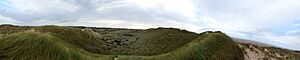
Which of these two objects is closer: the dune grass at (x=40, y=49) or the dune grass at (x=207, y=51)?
the dune grass at (x=40, y=49)

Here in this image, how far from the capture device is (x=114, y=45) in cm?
1808

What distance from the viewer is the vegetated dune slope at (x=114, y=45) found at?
1499cm

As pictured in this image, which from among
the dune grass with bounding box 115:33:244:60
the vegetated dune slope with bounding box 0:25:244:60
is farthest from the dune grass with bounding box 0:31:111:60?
the dune grass with bounding box 115:33:244:60

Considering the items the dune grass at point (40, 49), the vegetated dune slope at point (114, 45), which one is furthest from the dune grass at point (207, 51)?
the dune grass at point (40, 49)

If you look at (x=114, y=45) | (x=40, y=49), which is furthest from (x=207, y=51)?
(x=40, y=49)

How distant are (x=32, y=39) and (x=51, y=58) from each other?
42.8 inches

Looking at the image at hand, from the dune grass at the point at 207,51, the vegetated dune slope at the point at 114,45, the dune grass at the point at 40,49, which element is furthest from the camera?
the dune grass at the point at 207,51

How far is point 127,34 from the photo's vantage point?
68.4 feet

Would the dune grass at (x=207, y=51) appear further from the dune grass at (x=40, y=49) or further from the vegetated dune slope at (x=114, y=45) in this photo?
the dune grass at (x=40, y=49)

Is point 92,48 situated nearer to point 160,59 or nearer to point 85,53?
point 85,53

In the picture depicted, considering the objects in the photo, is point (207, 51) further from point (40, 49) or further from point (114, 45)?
point (40, 49)

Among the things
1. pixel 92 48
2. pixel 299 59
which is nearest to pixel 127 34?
pixel 92 48

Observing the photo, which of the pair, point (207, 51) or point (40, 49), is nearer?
point (40, 49)

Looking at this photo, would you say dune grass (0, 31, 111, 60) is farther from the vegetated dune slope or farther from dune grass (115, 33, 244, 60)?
dune grass (115, 33, 244, 60)
